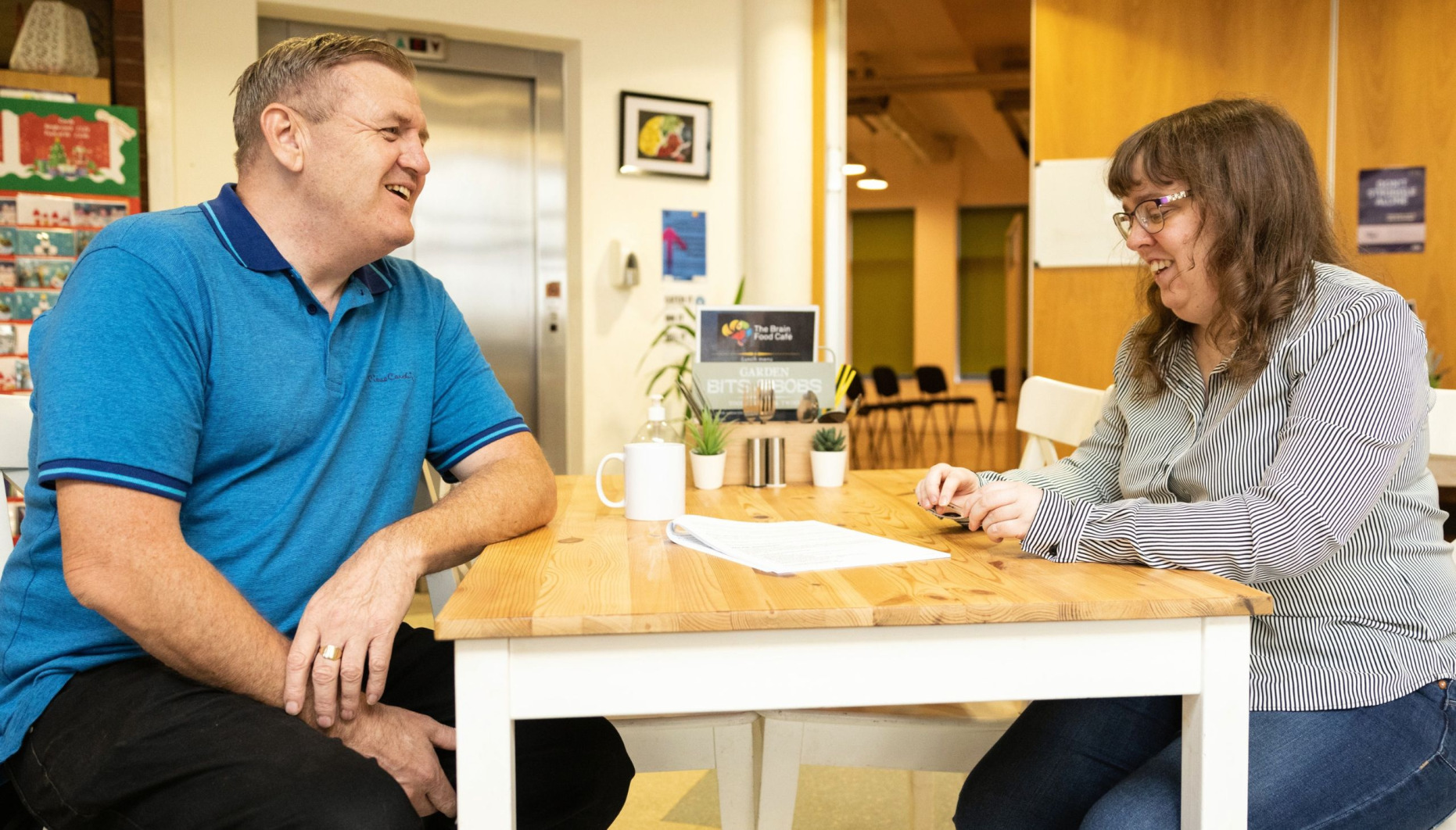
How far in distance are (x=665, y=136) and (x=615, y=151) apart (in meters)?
0.24

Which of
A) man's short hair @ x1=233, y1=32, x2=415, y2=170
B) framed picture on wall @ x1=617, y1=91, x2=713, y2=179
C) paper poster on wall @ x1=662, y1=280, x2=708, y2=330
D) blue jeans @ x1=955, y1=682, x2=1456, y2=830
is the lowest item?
blue jeans @ x1=955, y1=682, x2=1456, y2=830

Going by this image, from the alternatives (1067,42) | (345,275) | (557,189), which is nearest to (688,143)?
(557,189)

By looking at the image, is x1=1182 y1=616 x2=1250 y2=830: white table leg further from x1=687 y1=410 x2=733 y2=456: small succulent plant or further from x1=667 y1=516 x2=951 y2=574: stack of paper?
x1=687 y1=410 x2=733 y2=456: small succulent plant

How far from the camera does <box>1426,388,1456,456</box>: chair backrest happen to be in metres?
1.54

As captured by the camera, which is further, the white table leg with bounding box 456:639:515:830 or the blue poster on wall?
the blue poster on wall

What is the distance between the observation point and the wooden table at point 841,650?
3.14 feet

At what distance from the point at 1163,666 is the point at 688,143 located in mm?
4043

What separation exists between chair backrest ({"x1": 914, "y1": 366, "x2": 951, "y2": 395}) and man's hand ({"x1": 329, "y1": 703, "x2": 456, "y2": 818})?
30.0 feet

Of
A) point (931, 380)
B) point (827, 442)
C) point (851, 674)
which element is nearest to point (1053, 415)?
point (827, 442)

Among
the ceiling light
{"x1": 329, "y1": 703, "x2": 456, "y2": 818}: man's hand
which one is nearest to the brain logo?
{"x1": 329, "y1": 703, "x2": 456, "y2": 818}: man's hand

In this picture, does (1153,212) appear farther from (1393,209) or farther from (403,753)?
(1393,209)

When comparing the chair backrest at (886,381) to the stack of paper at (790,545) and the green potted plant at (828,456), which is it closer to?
the green potted plant at (828,456)

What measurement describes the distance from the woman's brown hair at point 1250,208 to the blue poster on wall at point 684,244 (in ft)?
11.5

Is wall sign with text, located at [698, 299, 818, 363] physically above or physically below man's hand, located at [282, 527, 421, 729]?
above
